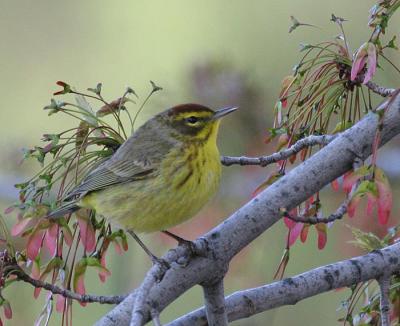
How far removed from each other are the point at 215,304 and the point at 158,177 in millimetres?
937

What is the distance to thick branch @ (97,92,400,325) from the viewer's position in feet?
8.75

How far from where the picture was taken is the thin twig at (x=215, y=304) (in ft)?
9.11

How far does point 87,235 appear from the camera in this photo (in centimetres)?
322

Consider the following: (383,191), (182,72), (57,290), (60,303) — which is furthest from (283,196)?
(182,72)

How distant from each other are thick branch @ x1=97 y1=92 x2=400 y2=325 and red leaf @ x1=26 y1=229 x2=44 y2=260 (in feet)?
1.63

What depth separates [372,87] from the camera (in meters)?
3.17

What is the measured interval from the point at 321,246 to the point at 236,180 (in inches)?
74.3

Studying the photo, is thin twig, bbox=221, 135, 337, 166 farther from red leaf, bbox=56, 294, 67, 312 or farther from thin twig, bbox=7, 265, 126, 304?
red leaf, bbox=56, 294, 67, 312

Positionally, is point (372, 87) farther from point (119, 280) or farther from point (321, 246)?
point (119, 280)

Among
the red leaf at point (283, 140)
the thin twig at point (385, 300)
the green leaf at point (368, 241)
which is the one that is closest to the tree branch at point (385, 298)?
the thin twig at point (385, 300)

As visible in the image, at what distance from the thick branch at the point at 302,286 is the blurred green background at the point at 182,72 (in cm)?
186

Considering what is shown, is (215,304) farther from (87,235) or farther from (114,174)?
(114,174)

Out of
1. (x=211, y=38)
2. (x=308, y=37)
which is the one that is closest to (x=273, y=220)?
(x=308, y=37)

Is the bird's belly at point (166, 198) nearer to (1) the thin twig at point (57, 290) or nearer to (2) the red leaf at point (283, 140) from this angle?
(2) the red leaf at point (283, 140)
